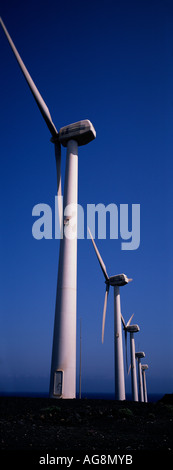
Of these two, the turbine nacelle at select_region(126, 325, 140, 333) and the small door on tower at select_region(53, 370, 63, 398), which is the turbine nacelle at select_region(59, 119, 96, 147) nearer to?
the small door on tower at select_region(53, 370, 63, 398)

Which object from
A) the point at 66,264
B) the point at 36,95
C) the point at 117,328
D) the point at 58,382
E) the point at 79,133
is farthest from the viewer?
the point at 117,328

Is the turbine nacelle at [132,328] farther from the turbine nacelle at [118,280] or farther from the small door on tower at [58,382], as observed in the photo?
the small door on tower at [58,382]

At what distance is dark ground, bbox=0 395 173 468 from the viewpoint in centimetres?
768

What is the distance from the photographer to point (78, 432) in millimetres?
10156

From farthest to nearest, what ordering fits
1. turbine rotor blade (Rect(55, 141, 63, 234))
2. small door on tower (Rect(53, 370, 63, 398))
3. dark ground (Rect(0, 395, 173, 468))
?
turbine rotor blade (Rect(55, 141, 63, 234)) → small door on tower (Rect(53, 370, 63, 398)) → dark ground (Rect(0, 395, 173, 468))

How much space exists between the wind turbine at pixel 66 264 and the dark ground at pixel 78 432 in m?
2.55

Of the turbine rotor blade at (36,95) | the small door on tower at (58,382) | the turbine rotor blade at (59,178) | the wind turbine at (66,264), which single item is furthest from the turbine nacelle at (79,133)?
the small door on tower at (58,382)

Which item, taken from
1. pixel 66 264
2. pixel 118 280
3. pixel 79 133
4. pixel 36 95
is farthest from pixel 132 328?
pixel 36 95

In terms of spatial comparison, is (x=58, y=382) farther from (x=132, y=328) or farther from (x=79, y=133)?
(x=132, y=328)

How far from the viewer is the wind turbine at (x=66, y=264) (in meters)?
17.9

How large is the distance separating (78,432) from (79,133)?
19813 mm

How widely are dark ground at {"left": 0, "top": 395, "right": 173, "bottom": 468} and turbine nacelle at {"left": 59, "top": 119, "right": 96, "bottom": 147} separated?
1783cm

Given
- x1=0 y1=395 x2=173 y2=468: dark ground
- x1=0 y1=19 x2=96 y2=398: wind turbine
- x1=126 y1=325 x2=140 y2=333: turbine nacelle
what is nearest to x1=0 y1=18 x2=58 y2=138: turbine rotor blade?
x1=0 y1=19 x2=96 y2=398: wind turbine
